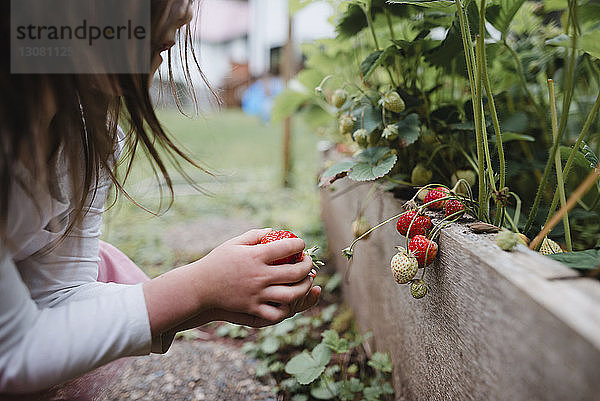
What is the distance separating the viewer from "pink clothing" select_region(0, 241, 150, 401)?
27.7 inches

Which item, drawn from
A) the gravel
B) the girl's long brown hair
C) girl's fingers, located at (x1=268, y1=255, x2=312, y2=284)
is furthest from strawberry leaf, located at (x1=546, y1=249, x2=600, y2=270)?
the gravel

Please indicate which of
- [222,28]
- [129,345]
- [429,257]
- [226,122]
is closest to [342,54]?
[429,257]

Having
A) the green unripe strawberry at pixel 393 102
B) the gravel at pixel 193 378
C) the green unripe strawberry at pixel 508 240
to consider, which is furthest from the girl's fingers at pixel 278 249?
the gravel at pixel 193 378

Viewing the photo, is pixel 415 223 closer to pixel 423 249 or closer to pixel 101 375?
pixel 423 249

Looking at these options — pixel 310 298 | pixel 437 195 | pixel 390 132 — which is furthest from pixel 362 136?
pixel 310 298

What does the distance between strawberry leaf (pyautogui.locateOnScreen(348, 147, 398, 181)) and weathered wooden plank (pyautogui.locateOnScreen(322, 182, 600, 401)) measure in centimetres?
9

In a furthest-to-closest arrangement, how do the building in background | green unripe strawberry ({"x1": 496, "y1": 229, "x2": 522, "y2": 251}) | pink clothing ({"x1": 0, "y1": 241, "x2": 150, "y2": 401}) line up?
1. the building in background
2. pink clothing ({"x1": 0, "y1": 241, "x2": 150, "y2": 401})
3. green unripe strawberry ({"x1": 496, "y1": 229, "x2": 522, "y2": 251})

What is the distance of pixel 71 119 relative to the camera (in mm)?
598

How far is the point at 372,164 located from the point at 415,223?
0.18 meters

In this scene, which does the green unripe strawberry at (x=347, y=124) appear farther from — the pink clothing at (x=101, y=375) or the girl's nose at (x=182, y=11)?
the pink clothing at (x=101, y=375)

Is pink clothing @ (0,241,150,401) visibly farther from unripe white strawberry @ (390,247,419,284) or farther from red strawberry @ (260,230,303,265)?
unripe white strawberry @ (390,247,419,284)

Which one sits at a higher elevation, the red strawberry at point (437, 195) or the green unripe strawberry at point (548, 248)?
the red strawberry at point (437, 195)

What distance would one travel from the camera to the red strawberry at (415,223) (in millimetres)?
647

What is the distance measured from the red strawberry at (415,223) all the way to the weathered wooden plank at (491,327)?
0.03 m
